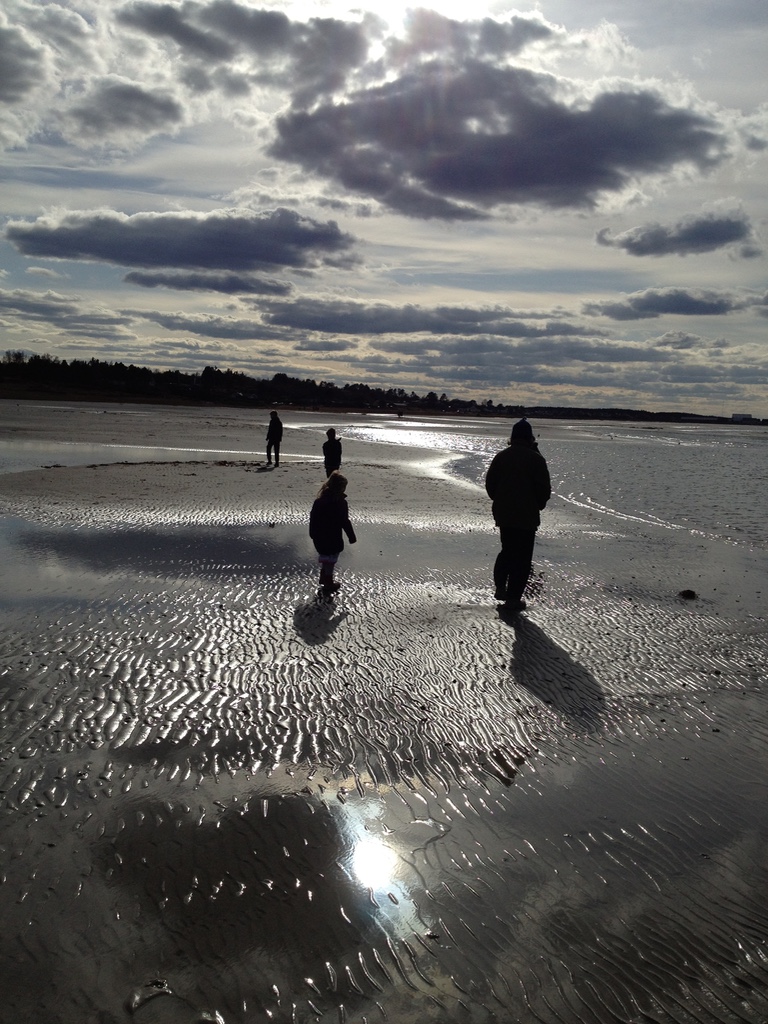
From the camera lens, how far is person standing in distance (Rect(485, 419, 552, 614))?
29.8ft

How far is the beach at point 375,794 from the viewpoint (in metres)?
3.17

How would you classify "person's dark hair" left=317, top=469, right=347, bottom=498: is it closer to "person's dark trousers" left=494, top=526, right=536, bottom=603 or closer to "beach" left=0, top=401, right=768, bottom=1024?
"beach" left=0, top=401, right=768, bottom=1024

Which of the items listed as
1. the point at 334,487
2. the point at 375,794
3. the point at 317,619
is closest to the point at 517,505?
the point at 334,487

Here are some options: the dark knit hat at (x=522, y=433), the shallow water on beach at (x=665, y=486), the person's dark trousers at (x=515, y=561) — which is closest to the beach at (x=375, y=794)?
the person's dark trousers at (x=515, y=561)

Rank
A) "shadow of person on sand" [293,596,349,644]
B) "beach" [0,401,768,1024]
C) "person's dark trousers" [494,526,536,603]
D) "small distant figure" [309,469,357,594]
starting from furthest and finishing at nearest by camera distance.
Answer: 1. "small distant figure" [309,469,357,594]
2. "person's dark trousers" [494,526,536,603]
3. "shadow of person on sand" [293,596,349,644]
4. "beach" [0,401,768,1024]

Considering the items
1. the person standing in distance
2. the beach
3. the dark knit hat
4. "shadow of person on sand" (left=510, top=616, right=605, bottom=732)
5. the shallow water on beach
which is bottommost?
the beach

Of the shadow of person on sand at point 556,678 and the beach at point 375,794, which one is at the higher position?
the shadow of person on sand at point 556,678

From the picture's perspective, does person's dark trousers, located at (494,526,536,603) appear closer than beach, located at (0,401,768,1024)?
No

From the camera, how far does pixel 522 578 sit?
9070mm

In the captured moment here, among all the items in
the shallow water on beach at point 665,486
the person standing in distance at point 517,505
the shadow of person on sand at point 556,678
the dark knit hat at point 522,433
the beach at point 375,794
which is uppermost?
the dark knit hat at point 522,433

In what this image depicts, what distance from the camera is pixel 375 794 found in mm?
4578

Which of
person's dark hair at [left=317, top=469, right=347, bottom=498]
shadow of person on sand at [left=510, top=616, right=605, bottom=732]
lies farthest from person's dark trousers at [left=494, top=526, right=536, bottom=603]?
person's dark hair at [left=317, top=469, right=347, bottom=498]

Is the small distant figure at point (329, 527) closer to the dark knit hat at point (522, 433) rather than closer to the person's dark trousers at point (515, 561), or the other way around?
the person's dark trousers at point (515, 561)

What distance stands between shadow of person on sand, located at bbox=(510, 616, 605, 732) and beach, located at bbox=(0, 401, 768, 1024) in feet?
0.12
